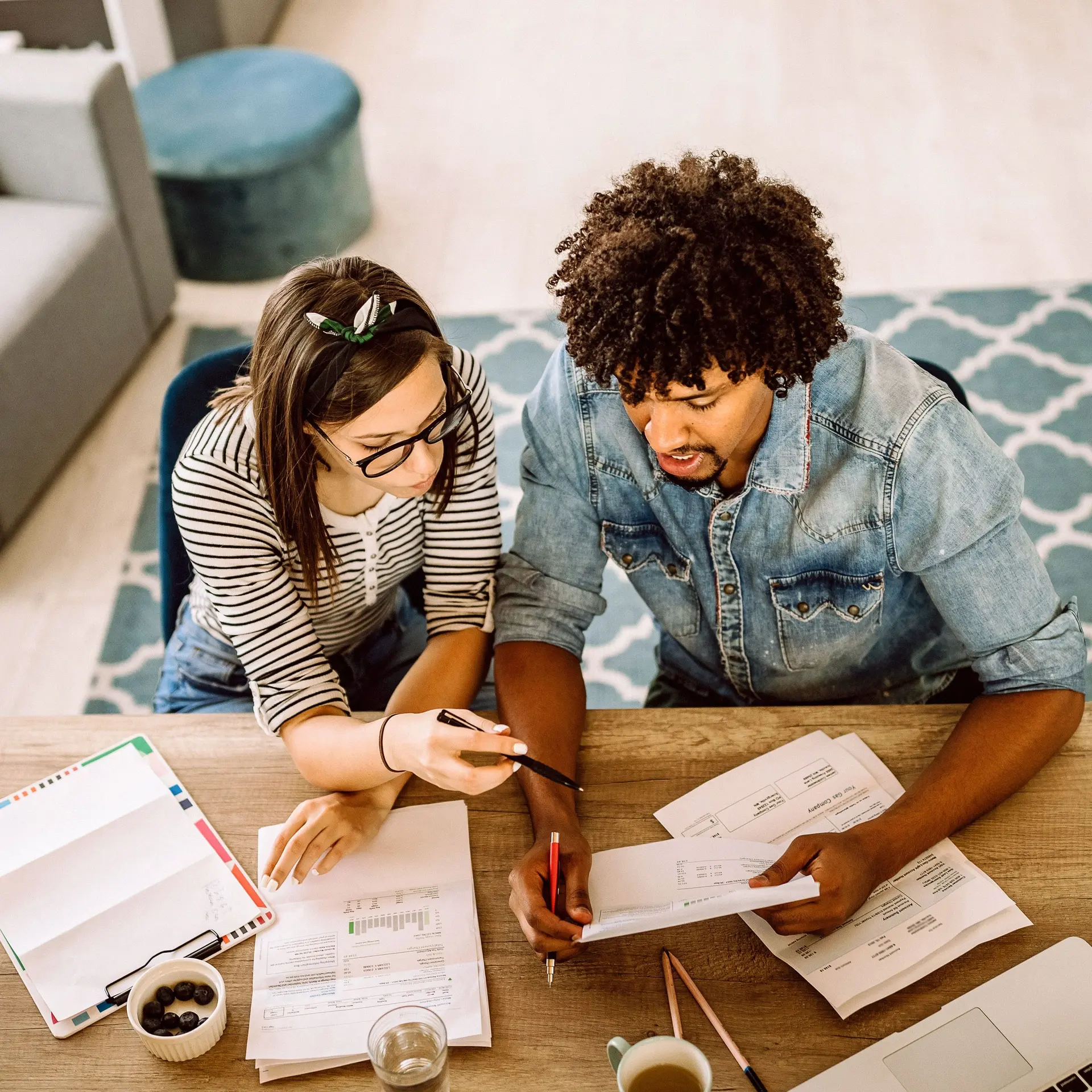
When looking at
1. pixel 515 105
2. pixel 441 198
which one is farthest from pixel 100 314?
pixel 515 105

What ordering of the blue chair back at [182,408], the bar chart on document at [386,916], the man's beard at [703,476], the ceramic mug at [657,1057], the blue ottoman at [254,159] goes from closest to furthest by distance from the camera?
the ceramic mug at [657,1057] < the bar chart on document at [386,916] < the man's beard at [703,476] < the blue chair back at [182,408] < the blue ottoman at [254,159]

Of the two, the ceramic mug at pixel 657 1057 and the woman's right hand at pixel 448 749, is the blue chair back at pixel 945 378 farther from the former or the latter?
the ceramic mug at pixel 657 1057

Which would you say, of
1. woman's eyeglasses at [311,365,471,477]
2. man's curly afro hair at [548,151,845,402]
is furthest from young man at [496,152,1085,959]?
woman's eyeglasses at [311,365,471,477]

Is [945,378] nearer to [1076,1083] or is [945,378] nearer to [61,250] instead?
[1076,1083]

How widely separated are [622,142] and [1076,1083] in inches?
138

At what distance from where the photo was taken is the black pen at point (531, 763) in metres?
1.25

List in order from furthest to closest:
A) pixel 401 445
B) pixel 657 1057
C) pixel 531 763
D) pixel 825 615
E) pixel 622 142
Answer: pixel 622 142, pixel 825 615, pixel 401 445, pixel 531 763, pixel 657 1057

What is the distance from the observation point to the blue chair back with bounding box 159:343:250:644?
64.1 inches

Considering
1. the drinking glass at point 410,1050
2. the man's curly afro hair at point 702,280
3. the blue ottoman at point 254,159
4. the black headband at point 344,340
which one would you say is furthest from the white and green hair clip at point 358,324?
the blue ottoman at point 254,159

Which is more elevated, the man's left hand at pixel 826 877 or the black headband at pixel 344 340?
the black headband at pixel 344 340

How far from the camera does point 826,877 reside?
1.17m

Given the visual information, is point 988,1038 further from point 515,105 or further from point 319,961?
point 515,105

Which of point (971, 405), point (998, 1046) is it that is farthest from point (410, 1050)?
point (971, 405)

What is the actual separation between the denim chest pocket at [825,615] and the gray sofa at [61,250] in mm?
1984
